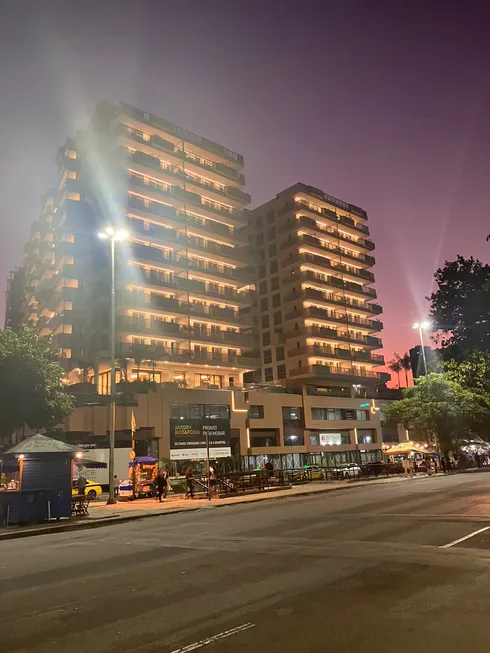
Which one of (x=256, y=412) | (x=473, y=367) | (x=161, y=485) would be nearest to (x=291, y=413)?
(x=256, y=412)

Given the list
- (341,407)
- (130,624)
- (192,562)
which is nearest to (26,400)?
(192,562)

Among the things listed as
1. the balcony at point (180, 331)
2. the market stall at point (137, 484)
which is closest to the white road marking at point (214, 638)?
the market stall at point (137, 484)

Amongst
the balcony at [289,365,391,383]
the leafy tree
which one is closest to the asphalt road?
Answer: the leafy tree

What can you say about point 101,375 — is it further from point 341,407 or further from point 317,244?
point 317,244

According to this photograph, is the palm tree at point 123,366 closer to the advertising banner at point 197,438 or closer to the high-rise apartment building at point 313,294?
the advertising banner at point 197,438

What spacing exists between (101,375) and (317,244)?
1585 inches

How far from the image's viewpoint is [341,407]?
2820 inches

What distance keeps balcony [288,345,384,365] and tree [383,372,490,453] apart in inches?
627

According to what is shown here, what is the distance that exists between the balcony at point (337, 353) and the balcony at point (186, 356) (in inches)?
509

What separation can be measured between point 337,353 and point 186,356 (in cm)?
2827

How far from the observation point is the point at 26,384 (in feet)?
102

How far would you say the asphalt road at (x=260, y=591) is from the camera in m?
5.54

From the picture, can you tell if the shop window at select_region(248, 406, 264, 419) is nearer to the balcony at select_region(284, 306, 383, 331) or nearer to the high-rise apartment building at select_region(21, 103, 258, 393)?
the high-rise apartment building at select_region(21, 103, 258, 393)

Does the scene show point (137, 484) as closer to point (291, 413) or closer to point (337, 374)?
point (291, 413)
